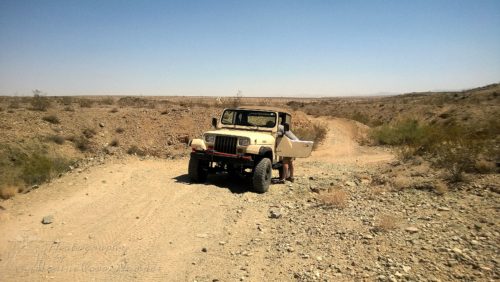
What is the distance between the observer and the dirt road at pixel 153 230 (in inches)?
197

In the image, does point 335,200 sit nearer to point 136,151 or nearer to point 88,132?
point 136,151

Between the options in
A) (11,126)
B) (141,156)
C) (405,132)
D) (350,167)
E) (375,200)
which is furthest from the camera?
(405,132)

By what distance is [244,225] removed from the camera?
671cm

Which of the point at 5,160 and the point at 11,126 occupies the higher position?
the point at 11,126

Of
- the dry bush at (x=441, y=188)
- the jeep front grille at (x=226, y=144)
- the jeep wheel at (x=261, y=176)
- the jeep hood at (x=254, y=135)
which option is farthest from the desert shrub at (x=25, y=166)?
the dry bush at (x=441, y=188)

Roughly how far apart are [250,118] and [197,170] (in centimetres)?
210

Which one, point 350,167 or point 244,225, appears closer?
point 244,225

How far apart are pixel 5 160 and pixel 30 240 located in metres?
9.03

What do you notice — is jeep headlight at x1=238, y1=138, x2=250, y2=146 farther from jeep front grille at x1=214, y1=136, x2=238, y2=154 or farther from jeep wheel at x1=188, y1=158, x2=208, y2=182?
jeep wheel at x1=188, y1=158, x2=208, y2=182

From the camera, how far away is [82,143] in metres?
16.5

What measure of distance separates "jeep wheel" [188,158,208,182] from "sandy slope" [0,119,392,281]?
13.7 inches

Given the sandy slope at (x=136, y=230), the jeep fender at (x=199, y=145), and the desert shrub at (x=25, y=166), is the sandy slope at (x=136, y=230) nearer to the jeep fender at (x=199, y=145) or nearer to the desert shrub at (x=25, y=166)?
the jeep fender at (x=199, y=145)

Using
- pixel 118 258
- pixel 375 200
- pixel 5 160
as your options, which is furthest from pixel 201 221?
pixel 5 160

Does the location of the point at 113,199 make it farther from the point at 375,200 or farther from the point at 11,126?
the point at 11,126
